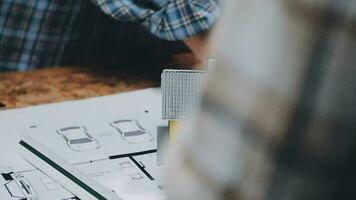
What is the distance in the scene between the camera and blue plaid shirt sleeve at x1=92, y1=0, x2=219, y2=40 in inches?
36.0

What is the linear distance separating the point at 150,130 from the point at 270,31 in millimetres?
460

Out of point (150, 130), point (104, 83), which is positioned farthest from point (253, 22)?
point (104, 83)

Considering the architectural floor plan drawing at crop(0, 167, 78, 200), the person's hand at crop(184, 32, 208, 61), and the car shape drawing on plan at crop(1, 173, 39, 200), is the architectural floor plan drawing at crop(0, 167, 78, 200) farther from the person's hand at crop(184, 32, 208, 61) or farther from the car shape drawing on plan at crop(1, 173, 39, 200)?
the person's hand at crop(184, 32, 208, 61)

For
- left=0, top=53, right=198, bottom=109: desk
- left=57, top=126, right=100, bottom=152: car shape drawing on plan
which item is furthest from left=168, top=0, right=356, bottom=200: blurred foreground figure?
left=0, top=53, right=198, bottom=109: desk

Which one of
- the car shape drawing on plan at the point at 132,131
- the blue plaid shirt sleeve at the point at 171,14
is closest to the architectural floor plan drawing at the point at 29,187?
the car shape drawing on plan at the point at 132,131

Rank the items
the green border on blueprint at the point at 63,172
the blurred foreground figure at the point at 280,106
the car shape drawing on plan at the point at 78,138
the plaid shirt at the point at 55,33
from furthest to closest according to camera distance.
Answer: the plaid shirt at the point at 55,33 < the car shape drawing on plan at the point at 78,138 < the green border on blueprint at the point at 63,172 < the blurred foreground figure at the point at 280,106

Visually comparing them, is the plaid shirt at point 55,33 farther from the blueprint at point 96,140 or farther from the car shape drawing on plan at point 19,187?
the car shape drawing on plan at point 19,187

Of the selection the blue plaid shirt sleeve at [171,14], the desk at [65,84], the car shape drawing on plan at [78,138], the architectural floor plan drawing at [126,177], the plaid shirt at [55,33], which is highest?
the blue plaid shirt sleeve at [171,14]

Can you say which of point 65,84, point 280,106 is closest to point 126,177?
point 65,84

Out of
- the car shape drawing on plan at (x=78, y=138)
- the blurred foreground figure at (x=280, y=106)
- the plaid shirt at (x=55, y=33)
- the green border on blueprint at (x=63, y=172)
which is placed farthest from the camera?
the plaid shirt at (x=55, y=33)

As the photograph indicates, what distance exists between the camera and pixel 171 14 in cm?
92

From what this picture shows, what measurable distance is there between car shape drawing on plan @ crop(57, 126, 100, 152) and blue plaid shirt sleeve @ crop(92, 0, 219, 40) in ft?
0.67

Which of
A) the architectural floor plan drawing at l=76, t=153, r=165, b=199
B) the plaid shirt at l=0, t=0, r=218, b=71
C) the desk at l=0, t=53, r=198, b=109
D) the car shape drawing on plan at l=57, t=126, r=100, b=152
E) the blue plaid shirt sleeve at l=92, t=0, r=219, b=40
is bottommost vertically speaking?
the architectural floor plan drawing at l=76, t=153, r=165, b=199

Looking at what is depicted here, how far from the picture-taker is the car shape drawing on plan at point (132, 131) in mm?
767
